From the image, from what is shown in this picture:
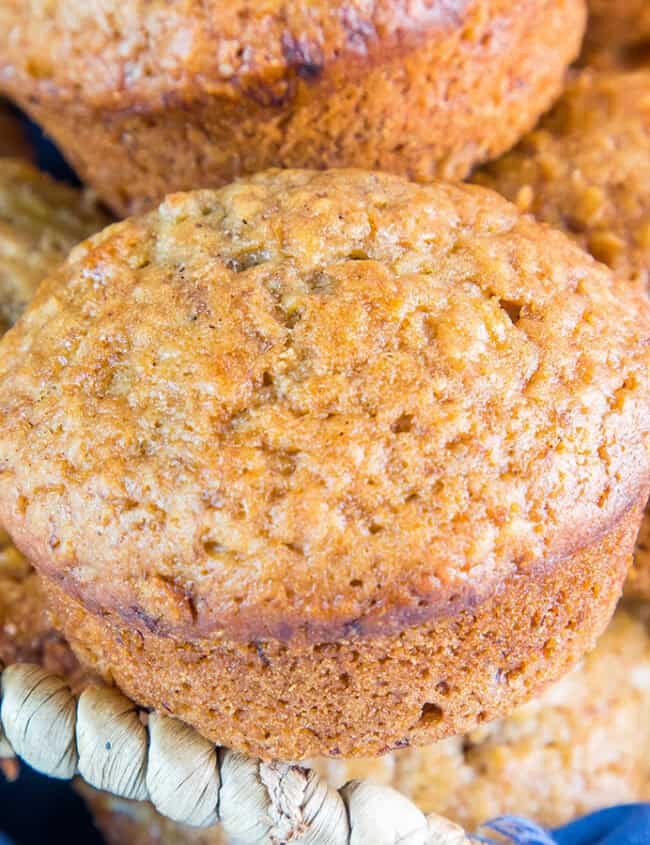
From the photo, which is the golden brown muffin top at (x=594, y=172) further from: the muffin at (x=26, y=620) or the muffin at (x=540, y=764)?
the muffin at (x=26, y=620)

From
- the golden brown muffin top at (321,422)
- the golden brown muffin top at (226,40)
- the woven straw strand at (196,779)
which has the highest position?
the golden brown muffin top at (226,40)

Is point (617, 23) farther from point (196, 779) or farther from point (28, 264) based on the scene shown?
point (196, 779)

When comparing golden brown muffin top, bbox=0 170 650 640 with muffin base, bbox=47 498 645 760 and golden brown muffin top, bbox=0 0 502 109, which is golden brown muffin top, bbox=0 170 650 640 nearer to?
muffin base, bbox=47 498 645 760

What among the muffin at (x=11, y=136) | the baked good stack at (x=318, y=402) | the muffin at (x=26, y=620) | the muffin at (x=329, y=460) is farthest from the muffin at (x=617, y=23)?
the muffin at (x=26, y=620)

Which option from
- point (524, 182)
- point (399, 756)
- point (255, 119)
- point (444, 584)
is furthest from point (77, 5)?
point (399, 756)

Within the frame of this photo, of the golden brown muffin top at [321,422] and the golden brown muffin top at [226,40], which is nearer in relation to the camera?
the golden brown muffin top at [321,422]

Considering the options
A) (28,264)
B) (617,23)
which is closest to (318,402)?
(28,264)

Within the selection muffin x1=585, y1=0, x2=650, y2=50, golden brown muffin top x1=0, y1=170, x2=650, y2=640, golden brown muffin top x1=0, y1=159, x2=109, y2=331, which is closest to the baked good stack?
golden brown muffin top x1=0, y1=170, x2=650, y2=640
